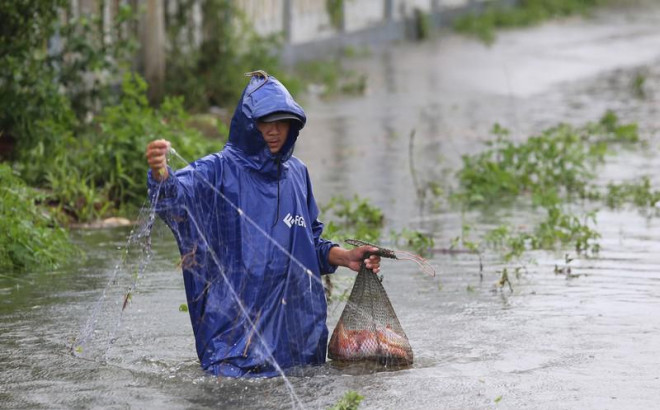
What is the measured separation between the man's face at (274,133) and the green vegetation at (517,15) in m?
19.6

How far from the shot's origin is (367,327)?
Answer: 6531 millimetres

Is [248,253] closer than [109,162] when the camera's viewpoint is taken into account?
Yes

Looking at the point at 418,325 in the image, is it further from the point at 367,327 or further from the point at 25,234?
the point at 25,234

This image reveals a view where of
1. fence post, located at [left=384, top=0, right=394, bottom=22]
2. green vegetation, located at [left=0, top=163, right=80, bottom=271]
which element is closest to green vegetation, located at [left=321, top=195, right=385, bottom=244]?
green vegetation, located at [left=0, top=163, right=80, bottom=271]

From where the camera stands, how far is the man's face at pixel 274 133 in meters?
6.18

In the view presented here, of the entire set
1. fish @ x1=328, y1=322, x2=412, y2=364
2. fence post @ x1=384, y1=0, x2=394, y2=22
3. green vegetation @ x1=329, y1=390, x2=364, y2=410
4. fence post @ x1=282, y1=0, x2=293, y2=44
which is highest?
fence post @ x1=384, y1=0, x2=394, y2=22

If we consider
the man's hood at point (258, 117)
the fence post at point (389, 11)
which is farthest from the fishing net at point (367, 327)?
the fence post at point (389, 11)

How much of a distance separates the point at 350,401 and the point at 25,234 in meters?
3.57

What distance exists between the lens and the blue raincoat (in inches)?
242

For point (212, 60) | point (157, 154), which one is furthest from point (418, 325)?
point (212, 60)

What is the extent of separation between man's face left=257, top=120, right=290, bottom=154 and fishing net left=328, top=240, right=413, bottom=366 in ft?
2.46

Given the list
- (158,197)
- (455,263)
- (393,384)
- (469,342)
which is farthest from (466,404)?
(455,263)

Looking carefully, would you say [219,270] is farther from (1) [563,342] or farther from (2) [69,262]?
(2) [69,262]

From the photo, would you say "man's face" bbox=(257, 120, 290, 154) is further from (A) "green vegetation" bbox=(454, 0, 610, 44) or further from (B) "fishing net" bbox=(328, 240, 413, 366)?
(A) "green vegetation" bbox=(454, 0, 610, 44)
